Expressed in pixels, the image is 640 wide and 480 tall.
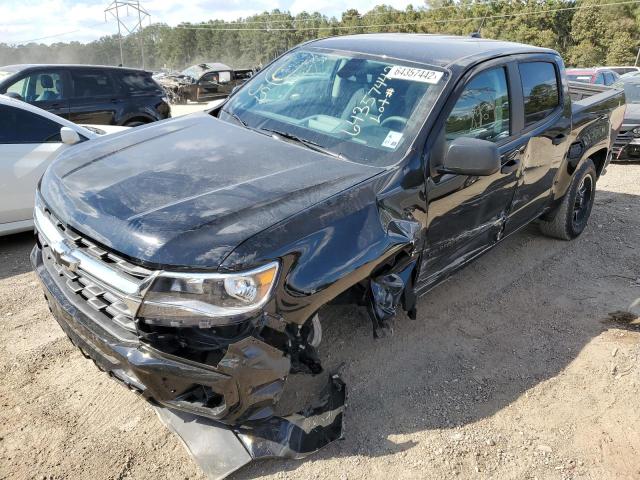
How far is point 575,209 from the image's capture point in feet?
17.5

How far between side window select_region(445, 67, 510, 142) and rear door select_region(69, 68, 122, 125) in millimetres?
6857

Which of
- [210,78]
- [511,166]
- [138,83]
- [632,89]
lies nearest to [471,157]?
[511,166]

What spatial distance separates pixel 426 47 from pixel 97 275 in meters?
2.51

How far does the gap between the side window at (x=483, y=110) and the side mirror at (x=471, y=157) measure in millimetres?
269

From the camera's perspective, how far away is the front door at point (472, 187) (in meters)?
3.03

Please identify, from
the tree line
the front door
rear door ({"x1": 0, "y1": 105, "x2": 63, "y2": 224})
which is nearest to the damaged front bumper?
the front door

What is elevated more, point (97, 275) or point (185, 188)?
point (185, 188)

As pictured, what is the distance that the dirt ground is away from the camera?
249 centimetres

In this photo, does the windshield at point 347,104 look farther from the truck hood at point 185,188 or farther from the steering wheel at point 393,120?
the truck hood at point 185,188

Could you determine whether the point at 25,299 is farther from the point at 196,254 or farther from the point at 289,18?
the point at 289,18

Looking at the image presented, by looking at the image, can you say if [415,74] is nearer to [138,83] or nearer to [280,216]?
[280,216]

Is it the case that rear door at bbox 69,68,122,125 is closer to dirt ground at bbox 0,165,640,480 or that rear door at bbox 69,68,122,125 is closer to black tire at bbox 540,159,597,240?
dirt ground at bbox 0,165,640,480

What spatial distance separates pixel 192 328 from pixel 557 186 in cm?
377

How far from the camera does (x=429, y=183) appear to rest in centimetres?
289
